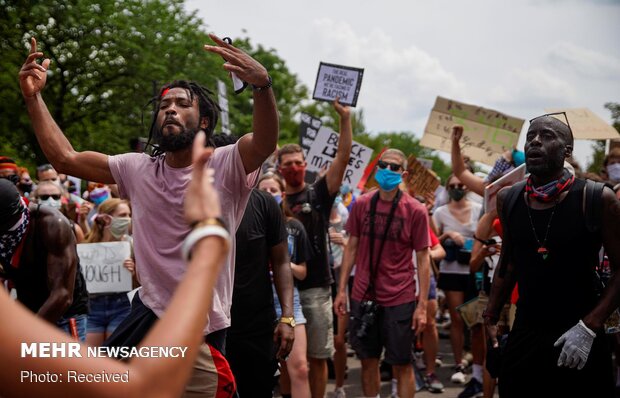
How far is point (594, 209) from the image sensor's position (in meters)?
4.35

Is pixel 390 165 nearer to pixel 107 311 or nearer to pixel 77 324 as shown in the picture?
pixel 107 311

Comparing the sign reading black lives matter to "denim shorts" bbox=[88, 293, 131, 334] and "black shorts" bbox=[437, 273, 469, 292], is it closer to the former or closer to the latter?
"black shorts" bbox=[437, 273, 469, 292]

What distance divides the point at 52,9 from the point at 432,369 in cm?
1481

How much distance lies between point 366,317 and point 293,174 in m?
1.40

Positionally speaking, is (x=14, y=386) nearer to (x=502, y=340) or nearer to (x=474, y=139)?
(x=502, y=340)

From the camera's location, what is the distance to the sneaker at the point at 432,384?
8438 millimetres

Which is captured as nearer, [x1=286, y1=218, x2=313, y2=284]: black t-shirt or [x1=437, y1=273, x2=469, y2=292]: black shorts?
[x1=286, y1=218, x2=313, y2=284]: black t-shirt

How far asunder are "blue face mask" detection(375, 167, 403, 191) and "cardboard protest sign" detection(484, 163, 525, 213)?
0.99 m

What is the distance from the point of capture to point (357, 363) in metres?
10.4

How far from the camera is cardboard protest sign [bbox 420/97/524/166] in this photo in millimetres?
9859

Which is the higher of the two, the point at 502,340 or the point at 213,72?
the point at 213,72

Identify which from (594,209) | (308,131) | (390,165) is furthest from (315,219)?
(308,131)

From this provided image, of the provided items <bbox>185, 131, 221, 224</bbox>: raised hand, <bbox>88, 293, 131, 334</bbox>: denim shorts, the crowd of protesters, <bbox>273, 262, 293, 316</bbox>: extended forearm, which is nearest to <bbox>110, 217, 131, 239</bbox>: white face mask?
the crowd of protesters

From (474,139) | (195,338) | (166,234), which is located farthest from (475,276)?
(195,338)
